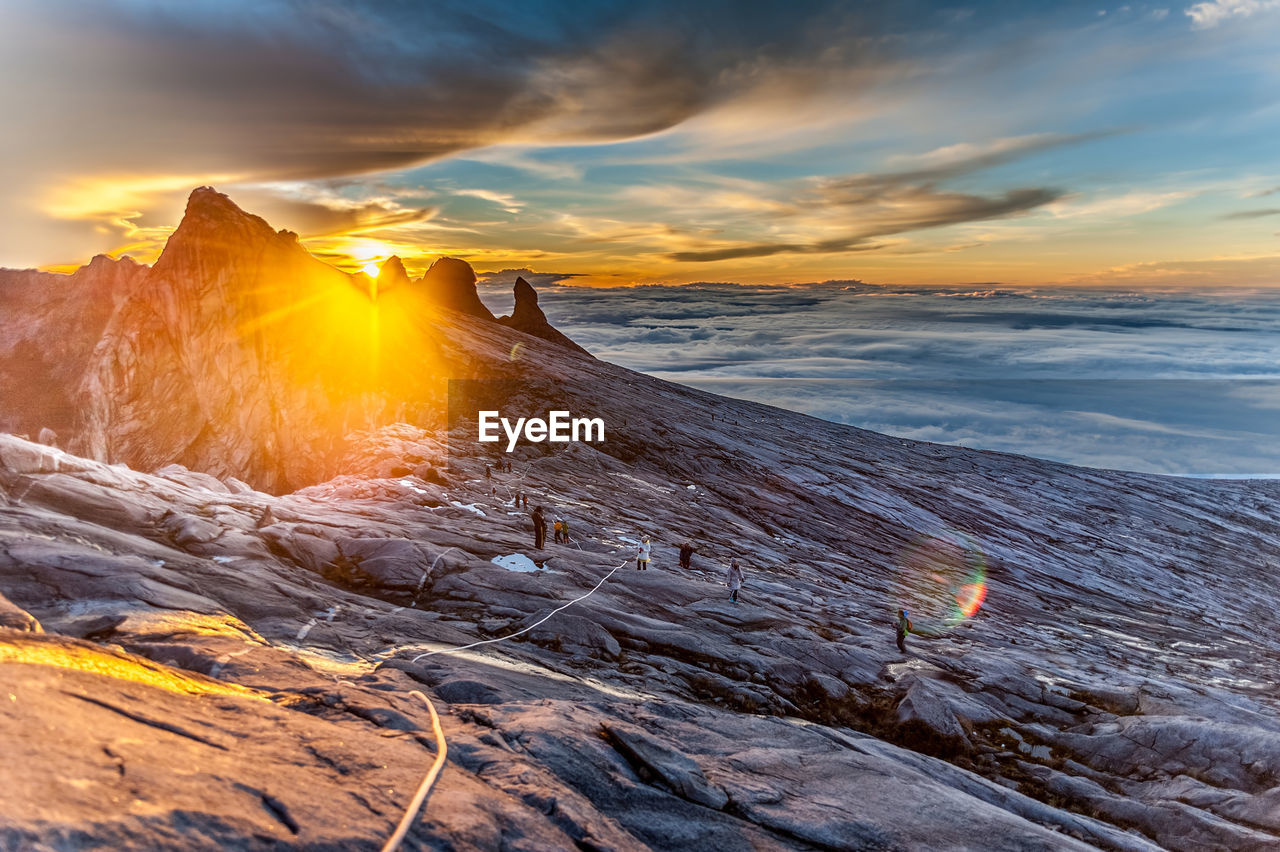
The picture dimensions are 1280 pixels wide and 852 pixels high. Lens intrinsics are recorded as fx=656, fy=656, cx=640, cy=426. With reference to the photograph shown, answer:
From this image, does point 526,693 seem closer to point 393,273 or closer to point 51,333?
point 51,333

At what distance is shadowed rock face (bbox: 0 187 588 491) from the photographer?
51.1 metres

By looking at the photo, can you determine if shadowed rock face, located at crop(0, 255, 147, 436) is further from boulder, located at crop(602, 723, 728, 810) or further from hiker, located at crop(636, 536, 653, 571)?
boulder, located at crop(602, 723, 728, 810)

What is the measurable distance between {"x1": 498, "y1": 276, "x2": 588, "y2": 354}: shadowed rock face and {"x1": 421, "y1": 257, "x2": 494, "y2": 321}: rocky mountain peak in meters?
4.30

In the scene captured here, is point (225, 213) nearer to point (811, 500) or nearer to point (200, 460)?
point (200, 460)

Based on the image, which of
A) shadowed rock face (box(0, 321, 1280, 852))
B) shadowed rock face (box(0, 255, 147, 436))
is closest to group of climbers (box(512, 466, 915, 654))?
shadowed rock face (box(0, 321, 1280, 852))

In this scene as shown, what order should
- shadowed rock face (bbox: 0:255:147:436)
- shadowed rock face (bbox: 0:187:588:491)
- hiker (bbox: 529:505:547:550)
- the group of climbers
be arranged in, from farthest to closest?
shadowed rock face (bbox: 0:187:588:491)
shadowed rock face (bbox: 0:255:147:436)
hiker (bbox: 529:505:547:550)
the group of climbers

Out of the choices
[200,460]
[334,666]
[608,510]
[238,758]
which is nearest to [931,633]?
[608,510]

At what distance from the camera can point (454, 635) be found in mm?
21562

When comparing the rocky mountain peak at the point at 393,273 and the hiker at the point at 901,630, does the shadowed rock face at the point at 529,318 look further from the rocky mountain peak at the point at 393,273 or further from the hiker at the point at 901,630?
the hiker at the point at 901,630

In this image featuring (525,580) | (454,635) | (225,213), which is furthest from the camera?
(225,213)

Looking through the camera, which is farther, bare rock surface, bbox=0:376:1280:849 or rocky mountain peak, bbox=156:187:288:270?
rocky mountain peak, bbox=156:187:288:270

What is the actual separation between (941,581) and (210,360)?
65923 mm

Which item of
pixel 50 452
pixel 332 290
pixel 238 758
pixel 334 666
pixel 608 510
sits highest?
pixel 332 290

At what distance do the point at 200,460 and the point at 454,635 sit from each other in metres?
39.9
